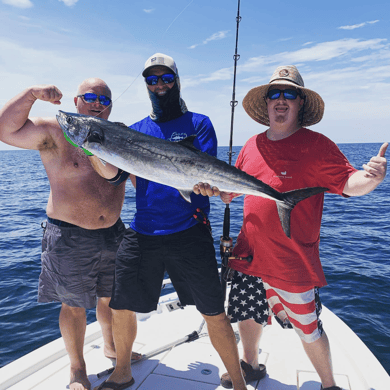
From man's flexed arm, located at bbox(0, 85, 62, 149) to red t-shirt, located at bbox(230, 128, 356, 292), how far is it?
79.4 inches

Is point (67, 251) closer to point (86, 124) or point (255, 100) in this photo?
point (86, 124)

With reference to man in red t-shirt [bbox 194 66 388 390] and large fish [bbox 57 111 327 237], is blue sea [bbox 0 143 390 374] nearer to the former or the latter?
man in red t-shirt [bbox 194 66 388 390]

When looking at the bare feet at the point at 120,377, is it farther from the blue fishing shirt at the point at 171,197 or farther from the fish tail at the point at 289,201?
the fish tail at the point at 289,201

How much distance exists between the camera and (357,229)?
42.4ft

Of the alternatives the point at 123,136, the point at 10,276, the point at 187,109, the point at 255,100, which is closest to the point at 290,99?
the point at 255,100

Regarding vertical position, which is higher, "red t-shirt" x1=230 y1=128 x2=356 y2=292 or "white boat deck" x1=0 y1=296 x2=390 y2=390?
"red t-shirt" x1=230 y1=128 x2=356 y2=292

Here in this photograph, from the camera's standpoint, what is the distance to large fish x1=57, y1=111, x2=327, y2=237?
2650 mm

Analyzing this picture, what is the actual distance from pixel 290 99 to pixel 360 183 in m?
0.97

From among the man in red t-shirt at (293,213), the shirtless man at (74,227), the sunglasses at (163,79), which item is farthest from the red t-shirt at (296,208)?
the shirtless man at (74,227)

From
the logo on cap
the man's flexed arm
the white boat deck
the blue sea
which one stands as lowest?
the blue sea

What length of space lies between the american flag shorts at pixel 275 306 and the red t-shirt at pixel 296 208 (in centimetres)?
11

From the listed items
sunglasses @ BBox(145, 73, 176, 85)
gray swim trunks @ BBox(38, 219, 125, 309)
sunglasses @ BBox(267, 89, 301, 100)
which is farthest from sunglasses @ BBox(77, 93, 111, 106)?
sunglasses @ BBox(267, 89, 301, 100)

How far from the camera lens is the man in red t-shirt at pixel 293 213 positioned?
287 cm

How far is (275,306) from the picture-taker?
10.3ft
